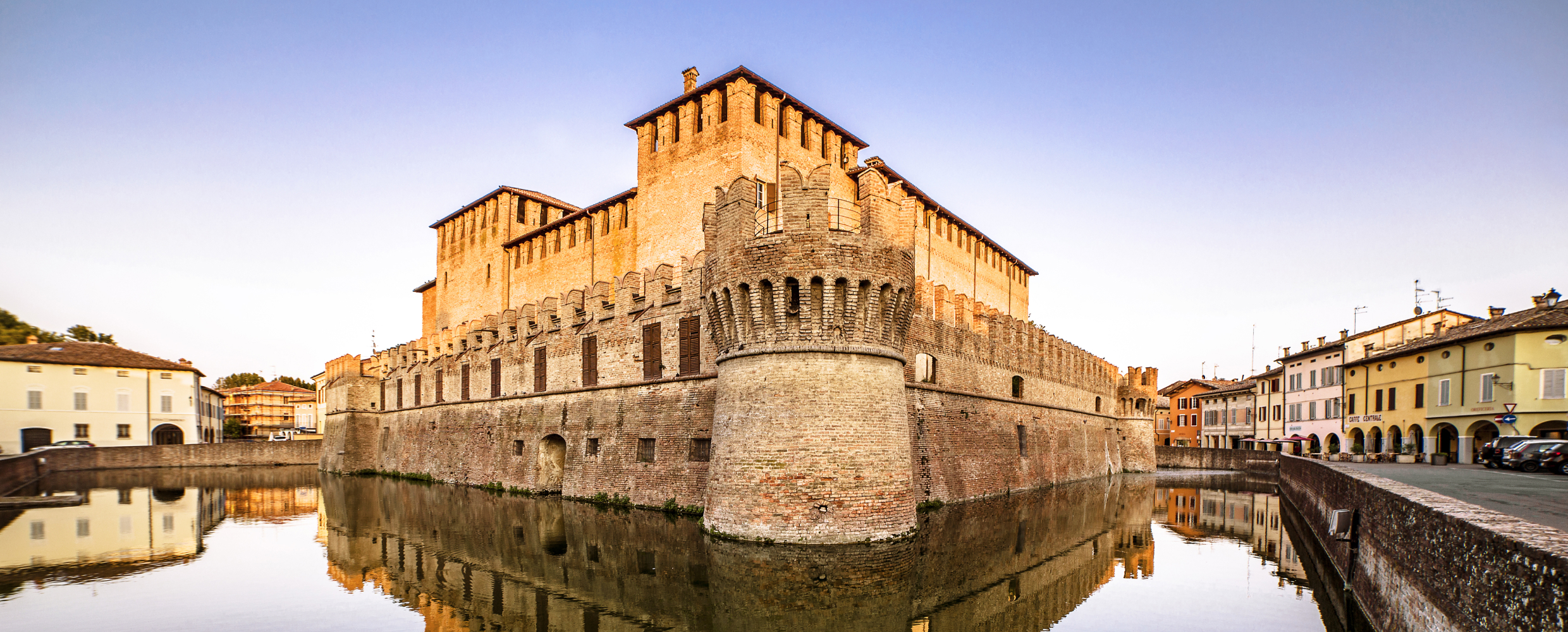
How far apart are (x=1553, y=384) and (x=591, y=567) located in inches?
1473

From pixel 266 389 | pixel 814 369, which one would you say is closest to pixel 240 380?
pixel 266 389

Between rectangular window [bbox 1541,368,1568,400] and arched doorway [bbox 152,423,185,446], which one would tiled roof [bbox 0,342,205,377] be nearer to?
arched doorway [bbox 152,423,185,446]

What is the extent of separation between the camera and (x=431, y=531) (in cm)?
1831

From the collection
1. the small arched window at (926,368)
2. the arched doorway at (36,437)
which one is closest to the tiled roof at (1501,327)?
the small arched window at (926,368)

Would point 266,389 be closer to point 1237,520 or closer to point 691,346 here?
point 691,346

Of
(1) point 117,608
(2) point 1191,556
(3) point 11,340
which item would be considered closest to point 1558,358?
(2) point 1191,556

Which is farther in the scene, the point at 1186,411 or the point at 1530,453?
the point at 1186,411

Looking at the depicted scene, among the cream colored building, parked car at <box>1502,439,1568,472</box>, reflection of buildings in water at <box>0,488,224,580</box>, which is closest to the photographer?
reflection of buildings in water at <box>0,488,224,580</box>

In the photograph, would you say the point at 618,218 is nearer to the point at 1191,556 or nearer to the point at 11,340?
the point at 1191,556

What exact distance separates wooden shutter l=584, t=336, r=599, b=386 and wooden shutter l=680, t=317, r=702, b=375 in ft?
15.8

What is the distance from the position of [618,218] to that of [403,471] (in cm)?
1706

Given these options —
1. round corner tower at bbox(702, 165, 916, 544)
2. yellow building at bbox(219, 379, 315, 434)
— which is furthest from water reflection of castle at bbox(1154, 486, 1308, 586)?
yellow building at bbox(219, 379, 315, 434)

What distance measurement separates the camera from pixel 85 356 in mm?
47000

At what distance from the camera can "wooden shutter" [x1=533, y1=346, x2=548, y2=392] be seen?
27.7 m
